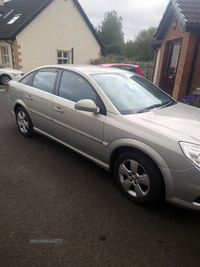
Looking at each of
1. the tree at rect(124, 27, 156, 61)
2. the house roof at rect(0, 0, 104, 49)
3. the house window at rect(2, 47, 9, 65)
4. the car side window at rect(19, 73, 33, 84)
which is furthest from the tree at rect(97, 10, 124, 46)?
the car side window at rect(19, 73, 33, 84)

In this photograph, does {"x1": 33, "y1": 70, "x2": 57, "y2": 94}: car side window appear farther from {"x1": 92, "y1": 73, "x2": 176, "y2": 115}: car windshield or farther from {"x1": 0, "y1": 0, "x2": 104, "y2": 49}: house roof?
{"x1": 0, "y1": 0, "x2": 104, "y2": 49}: house roof

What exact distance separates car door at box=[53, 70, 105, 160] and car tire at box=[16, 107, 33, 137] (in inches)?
39.6

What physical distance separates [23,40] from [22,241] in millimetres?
16431

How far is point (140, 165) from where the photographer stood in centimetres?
249

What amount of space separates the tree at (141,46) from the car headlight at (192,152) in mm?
35640

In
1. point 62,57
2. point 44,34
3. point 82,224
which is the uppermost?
point 44,34

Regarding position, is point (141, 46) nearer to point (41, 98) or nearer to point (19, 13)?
point (19, 13)

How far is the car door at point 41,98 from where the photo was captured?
3.73 m

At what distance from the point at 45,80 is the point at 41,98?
1.32 ft

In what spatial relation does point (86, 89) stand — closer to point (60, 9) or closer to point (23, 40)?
point (23, 40)

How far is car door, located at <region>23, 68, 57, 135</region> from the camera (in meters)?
3.73

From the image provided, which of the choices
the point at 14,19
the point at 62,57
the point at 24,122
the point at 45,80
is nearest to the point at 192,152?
the point at 45,80

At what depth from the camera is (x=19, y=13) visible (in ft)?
56.6

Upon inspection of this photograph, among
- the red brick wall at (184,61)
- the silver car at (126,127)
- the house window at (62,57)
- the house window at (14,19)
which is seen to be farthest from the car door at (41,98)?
the house window at (14,19)
